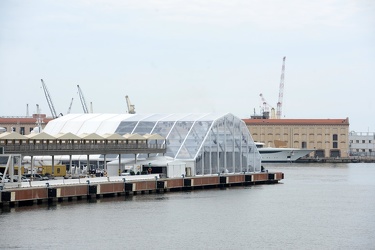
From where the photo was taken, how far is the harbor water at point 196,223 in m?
62.2

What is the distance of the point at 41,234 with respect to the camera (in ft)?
210

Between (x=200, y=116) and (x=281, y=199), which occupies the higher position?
(x=200, y=116)

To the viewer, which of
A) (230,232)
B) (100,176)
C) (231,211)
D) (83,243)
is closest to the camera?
(83,243)

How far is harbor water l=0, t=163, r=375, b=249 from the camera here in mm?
62188

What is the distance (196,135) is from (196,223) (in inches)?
1591

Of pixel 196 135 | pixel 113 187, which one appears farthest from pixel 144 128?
pixel 113 187

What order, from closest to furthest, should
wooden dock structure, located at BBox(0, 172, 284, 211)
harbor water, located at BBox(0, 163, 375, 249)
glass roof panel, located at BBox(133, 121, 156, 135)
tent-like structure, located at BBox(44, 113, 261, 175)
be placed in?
harbor water, located at BBox(0, 163, 375, 249) → wooden dock structure, located at BBox(0, 172, 284, 211) → tent-like structure, located at BBox(44, 113, 261, 175) → glass roof panel, located at BBox(133, 121, 156, 135)

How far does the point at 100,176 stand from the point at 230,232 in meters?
35.2

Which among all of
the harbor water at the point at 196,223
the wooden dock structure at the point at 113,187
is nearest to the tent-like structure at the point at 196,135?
the wooden dock structure at the point at 113,187

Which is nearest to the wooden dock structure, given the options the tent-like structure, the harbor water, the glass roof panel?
the harbor water

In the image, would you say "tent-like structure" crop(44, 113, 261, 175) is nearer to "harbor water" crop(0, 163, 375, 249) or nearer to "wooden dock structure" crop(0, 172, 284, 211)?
"wooden dock structure" crop(0, 172, 284, 211)

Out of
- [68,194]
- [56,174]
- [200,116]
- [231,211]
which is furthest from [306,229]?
[200,116]

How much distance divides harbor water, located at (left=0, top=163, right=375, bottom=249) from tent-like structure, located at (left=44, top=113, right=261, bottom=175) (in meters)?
12.7

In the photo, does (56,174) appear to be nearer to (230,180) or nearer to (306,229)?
(230,180)
